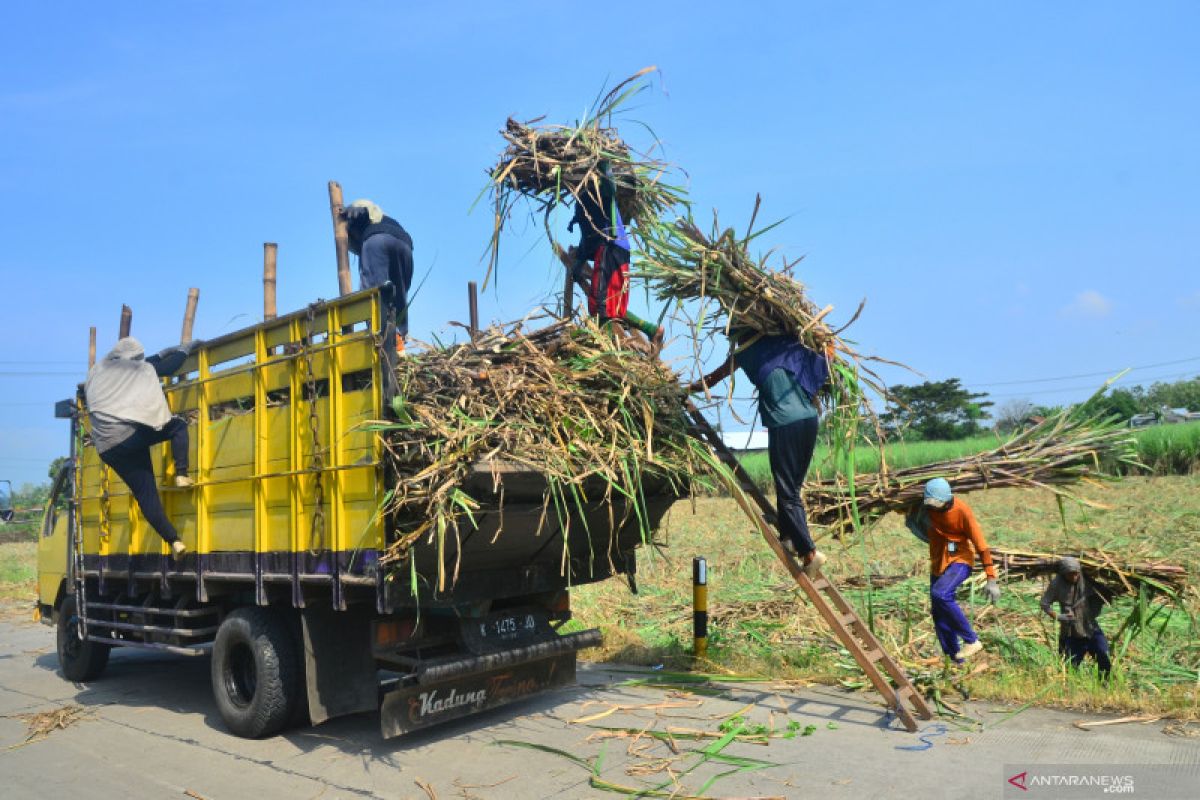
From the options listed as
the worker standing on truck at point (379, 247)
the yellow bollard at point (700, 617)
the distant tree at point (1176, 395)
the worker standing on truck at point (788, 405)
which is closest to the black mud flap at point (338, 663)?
the worker standing on truck at point (379, 247)

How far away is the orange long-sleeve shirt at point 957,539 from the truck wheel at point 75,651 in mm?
7375

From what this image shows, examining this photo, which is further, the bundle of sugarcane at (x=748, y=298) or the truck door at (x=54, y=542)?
the truck door at (x=54, y=542)

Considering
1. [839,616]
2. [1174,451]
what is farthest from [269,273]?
[1174,451]

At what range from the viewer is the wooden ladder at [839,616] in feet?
18.1

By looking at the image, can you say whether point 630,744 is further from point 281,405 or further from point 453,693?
point 281,405

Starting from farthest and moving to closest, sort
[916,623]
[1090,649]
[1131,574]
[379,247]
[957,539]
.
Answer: [916,623]
[379,247]
[957,539]
[1131,574]
[1090,649]

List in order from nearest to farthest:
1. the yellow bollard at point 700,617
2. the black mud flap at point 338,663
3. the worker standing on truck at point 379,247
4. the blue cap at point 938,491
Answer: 1. the black mud flap at point 338,663
2. the blue cap at point 938,491
3. the worker standing on truck at point 379,247
4. the yellow bollard at point 700,617

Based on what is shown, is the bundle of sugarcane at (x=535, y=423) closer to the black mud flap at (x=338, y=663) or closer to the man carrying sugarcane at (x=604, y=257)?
the man carrying sugarcane at (x=604, y=257)

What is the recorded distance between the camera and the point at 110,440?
674 centimetres

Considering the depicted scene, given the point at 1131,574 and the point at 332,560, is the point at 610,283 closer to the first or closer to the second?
the point at 332,560

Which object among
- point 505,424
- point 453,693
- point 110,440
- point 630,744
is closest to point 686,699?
point 630,744

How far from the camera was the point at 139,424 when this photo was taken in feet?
22.0

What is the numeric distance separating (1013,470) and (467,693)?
4.26 m

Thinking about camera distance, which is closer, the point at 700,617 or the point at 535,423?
the point at 535,423
